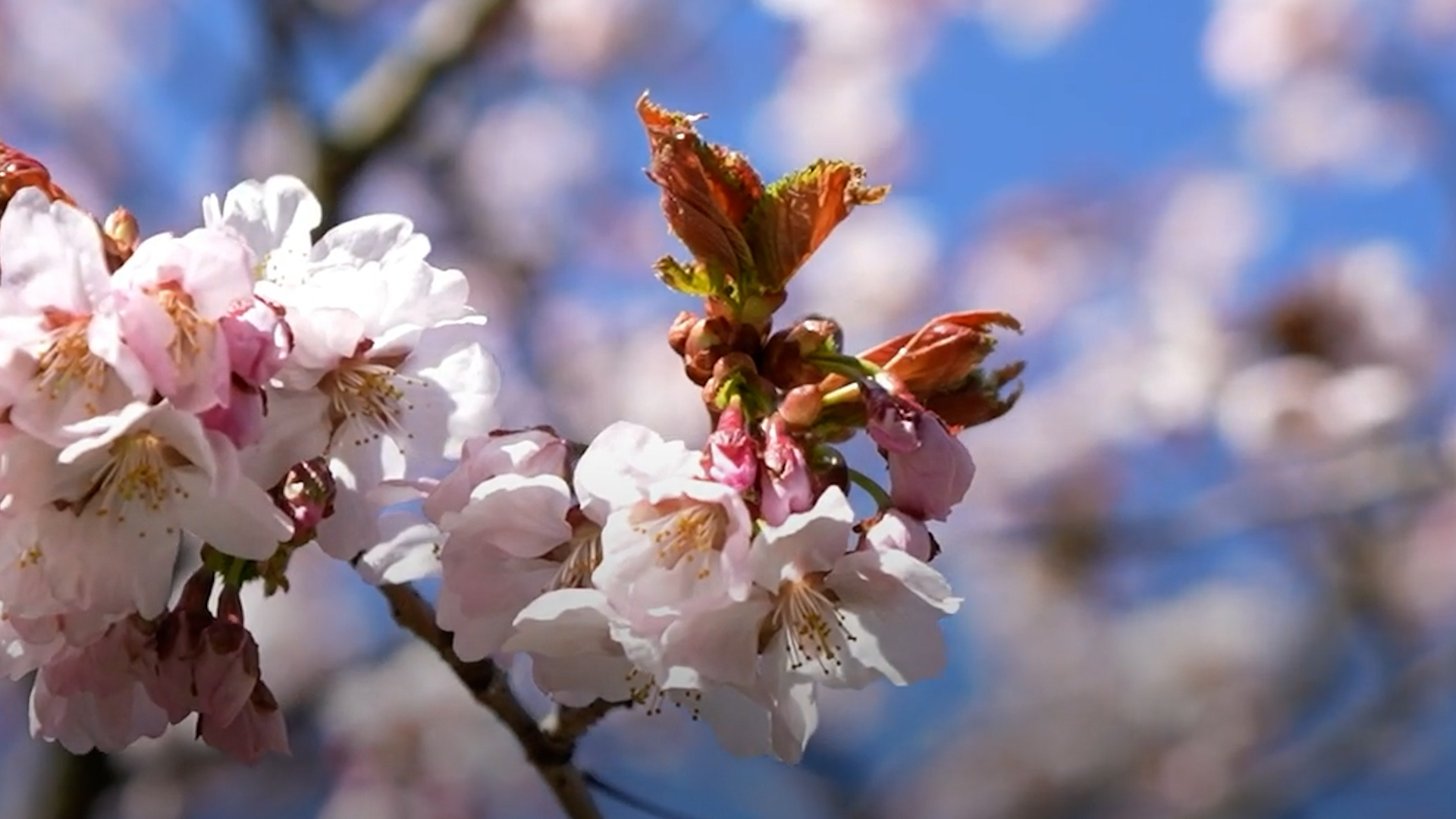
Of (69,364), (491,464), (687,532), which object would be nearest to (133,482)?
(69,364)

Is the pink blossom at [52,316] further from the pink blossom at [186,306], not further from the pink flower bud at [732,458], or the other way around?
the pink flower bud at [732,458]

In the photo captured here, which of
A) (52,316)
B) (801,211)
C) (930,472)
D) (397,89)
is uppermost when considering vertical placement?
(397,89)

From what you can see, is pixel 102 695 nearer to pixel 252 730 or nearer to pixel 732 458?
pixel 252 730

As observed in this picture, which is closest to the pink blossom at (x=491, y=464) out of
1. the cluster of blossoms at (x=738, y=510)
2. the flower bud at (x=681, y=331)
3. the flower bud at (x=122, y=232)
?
the cluster of blossoms at (x=738, y=510)

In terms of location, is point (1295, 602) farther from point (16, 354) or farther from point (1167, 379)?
point (16, 354)

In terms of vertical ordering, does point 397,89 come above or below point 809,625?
above

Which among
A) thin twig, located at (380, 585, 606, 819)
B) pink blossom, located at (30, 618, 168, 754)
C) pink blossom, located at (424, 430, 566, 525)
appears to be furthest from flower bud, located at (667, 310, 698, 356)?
pink blossom, located at (30, 618, 168, 754)

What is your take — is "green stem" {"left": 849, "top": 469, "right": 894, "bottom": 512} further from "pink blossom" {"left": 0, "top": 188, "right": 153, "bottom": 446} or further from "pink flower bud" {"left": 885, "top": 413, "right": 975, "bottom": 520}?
"pink blossom" {"left": 0, "top": 188, "right": 153, "bottom": 446}

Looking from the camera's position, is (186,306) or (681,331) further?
(681,331)
